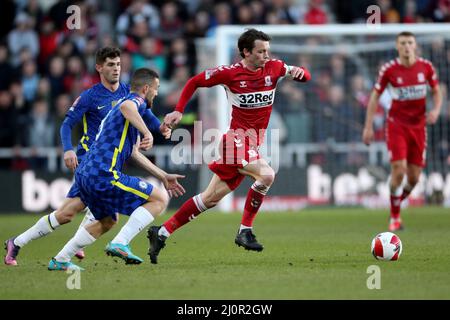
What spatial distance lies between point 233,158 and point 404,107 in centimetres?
426

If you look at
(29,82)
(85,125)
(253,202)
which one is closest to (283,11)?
(29,82)

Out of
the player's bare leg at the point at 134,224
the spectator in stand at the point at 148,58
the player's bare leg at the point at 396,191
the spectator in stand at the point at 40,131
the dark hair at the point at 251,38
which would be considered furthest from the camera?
the spectator in stand at the point at 148,58

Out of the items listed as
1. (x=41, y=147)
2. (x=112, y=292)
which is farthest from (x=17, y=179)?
(x=112, y=292)

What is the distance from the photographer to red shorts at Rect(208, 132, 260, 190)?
9.91 metres

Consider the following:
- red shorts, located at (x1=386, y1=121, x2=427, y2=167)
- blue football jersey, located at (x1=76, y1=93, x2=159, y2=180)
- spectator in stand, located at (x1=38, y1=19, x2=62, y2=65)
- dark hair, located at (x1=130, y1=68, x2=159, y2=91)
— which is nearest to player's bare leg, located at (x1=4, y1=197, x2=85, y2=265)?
blue football jersey, located at (x1=76, y1=93, x2=159, y2=180)

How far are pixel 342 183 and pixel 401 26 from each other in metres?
3.19

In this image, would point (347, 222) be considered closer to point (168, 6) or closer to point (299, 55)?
point (299, 55)

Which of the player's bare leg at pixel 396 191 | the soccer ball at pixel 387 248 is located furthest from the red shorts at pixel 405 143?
the soccer ball at pixel 387 248

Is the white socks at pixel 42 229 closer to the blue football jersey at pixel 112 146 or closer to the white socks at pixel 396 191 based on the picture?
the blue football jersey at pixel 112 146

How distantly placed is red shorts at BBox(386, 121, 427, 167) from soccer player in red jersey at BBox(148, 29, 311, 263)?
3.48m

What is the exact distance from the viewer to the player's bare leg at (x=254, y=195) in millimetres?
9875

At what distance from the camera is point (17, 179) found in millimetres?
18016

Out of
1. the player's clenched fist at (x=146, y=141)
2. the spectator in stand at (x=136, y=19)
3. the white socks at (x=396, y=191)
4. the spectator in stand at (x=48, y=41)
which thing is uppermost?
the spectator in stand at (x=136, y=19)

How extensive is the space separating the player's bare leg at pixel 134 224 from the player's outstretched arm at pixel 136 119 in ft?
1.56
